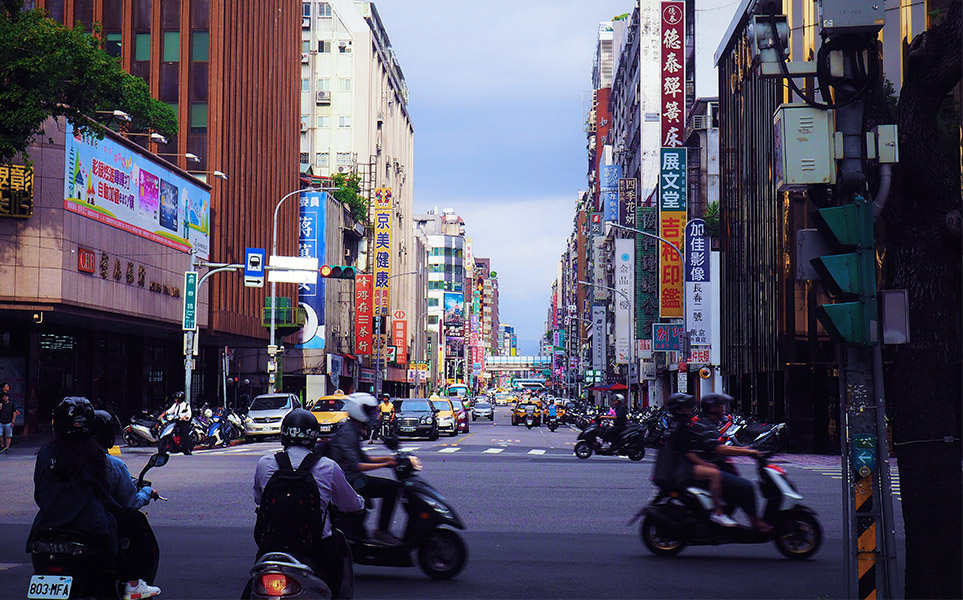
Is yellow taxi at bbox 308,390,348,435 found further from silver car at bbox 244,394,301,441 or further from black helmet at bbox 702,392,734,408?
black helmet at bbox 702,392,734,408

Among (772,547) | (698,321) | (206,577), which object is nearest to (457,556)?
(206,577)

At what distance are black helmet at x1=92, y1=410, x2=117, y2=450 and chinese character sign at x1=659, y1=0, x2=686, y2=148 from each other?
2801 inches

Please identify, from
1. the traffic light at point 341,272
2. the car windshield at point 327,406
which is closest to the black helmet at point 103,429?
the traffic light at point 341,272

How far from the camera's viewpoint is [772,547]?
532 inches

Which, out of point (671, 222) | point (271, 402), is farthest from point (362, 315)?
point (271, 402)

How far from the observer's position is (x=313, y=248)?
75.9 metres

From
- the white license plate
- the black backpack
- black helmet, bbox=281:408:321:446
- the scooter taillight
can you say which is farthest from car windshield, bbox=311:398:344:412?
the scooter taillight

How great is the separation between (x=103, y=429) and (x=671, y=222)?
197 feet

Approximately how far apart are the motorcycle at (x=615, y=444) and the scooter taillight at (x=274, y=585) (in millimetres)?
24707

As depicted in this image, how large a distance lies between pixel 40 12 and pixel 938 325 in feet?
76.1

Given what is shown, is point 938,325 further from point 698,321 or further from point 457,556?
point 698,321

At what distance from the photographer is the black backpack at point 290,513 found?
652 cm

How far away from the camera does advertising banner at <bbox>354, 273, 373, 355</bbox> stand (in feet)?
291

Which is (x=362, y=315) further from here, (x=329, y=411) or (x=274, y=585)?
(x=274, y=585)
